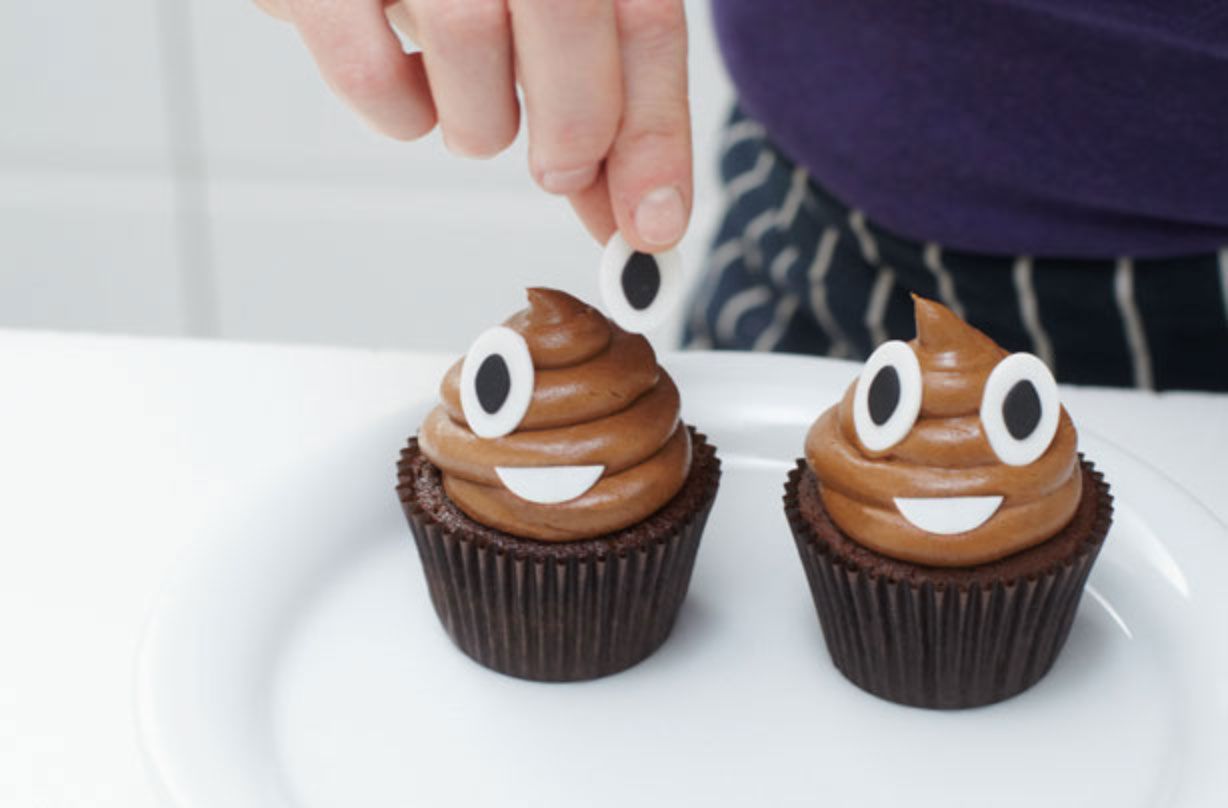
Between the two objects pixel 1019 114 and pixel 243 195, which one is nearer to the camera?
pixel 1019 114

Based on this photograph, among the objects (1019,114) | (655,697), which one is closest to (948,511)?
(655,697)

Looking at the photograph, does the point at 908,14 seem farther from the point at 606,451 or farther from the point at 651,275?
the point at 606,451

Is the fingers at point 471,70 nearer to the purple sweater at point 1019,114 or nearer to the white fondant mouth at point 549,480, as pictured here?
the white fondant mouth at point 549,480

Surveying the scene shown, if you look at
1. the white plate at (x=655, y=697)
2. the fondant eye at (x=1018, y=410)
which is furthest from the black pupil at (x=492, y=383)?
the fondant eye at (x=1018, y=410)

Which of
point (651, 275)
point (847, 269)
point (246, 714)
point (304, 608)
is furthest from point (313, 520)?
point (847, 269)

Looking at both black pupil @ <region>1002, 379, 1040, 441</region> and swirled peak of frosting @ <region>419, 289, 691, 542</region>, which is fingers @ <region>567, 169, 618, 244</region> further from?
black pupil @ <region>1002, 379, 1040, 441</region>

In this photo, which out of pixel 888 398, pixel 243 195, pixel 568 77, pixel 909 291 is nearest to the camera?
pixel 568 77

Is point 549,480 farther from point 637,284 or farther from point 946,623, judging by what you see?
point 946,623
